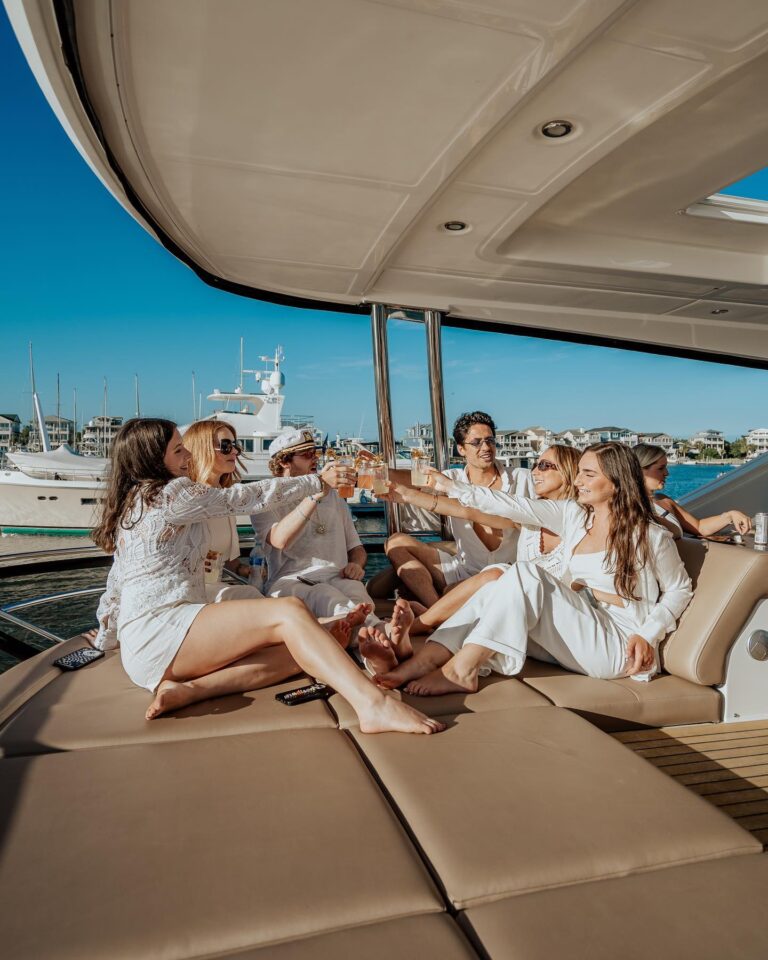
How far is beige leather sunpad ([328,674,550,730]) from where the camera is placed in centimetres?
186

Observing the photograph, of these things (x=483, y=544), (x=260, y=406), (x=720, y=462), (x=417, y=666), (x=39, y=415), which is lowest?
(x=417, y=666)

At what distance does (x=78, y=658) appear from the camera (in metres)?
2.27

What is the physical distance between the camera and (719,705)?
2.15m

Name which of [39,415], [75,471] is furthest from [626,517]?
[39,415]

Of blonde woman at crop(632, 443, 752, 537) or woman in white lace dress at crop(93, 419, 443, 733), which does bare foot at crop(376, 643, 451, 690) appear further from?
blonde woman at crop(632, 443, 752, 537)

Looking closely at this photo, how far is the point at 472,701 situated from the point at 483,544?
1621mm

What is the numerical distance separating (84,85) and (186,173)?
2.00 feet

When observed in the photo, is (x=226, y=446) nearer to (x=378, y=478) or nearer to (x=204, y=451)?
(x=204, y=451)

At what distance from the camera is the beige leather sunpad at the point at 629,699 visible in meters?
2.00

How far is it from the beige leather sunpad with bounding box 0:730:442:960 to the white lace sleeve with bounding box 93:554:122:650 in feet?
2.71

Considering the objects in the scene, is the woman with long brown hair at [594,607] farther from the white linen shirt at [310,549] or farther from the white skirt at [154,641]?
the white linen shirt at [310,549]

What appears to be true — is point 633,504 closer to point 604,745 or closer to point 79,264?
point 604,745

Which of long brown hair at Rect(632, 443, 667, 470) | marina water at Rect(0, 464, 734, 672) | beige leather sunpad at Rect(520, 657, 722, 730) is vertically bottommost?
marina water at Rect(0, 464, 734, 672)

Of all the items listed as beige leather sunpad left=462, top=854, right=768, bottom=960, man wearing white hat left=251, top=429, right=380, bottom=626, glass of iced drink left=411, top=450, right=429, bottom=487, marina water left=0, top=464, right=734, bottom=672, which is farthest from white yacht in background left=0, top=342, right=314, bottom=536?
beige leather sunpad left=462, top=854, right=768, bottom=960
